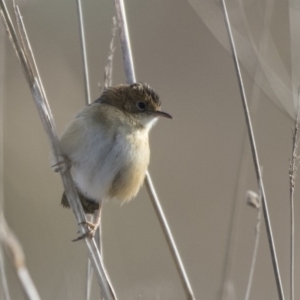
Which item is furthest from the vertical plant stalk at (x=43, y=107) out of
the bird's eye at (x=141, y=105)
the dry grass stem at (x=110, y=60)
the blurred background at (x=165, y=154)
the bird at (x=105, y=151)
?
the blurred background at (x=165, y=154)

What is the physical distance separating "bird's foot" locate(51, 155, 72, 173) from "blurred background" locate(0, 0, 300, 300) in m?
1.39

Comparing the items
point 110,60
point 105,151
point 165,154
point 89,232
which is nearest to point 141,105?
point 105,151

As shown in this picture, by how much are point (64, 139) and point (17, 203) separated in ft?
8.51

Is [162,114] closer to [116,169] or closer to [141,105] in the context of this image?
[141,105]

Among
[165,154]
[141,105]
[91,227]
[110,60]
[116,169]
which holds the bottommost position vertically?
[165,154]

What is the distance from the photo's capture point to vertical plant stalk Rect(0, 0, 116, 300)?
2484 millimetres

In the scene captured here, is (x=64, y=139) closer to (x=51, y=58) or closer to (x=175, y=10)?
(x=51, y=58)

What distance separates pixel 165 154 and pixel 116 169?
10.4 ft

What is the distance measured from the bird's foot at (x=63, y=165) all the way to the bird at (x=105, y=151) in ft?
0.07

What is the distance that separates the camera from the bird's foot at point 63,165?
2.89 m

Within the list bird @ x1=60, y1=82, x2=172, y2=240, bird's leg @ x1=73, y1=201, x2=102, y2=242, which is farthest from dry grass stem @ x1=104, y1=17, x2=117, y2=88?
bird's leg @ x1=73, y1=201, x2=102, y2=242

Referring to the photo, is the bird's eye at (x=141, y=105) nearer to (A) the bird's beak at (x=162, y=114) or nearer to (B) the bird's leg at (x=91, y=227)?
(A) the bird's beak at (x=162, y=114)

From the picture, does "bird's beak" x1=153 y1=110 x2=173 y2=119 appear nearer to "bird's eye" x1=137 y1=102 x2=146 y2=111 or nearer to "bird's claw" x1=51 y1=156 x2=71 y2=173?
"bird's eye" x1=137 y1=102 x2=146 y2=111

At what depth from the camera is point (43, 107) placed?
2.64 metres
